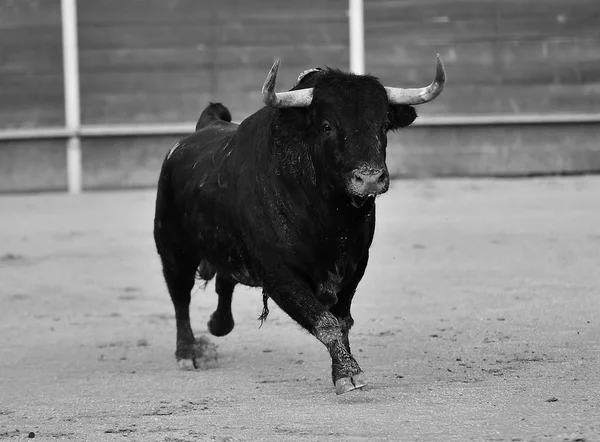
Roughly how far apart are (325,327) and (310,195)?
1.95 feet

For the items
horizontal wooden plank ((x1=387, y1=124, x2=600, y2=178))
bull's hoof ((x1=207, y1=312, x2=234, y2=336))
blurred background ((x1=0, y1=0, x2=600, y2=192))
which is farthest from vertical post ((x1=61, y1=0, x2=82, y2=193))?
bull's hoof ((x1=207, y1=312, x2=234, y2=336))

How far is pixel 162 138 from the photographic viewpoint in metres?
14.5

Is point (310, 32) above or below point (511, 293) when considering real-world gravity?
above

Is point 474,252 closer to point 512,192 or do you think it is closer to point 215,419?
point 512,192

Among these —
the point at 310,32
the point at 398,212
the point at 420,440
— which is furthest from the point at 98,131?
the point at 420,440

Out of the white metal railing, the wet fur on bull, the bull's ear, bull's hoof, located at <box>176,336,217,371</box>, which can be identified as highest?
the white metal railing

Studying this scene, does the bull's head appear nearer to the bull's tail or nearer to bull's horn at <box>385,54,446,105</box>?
bull's horn at <box>385,54,446,105</box>

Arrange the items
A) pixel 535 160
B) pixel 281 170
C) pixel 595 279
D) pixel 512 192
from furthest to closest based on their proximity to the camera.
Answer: pixel 535 160, pixel 512 192, pixel 595 279, pixel 281 170

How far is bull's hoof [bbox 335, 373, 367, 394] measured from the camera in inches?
220

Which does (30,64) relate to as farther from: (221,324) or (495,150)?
(221,324)

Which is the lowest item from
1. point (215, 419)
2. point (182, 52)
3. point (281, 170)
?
point (215, 419)

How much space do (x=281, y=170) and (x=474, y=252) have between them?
4.18 metres

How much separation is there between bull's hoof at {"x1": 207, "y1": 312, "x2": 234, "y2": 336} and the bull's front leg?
3.95 ft

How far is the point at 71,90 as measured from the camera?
1452cm
